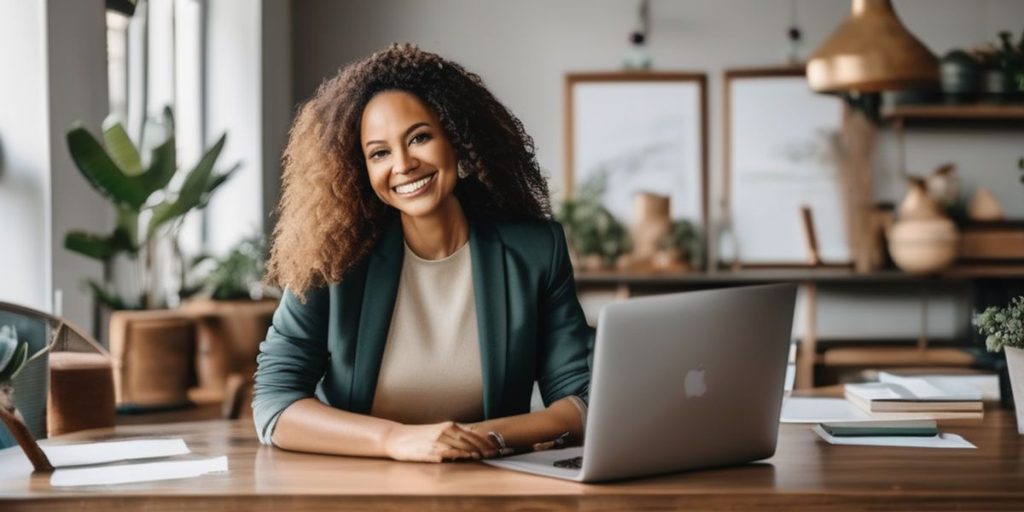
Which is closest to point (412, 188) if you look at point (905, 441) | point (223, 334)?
point (905, 441)

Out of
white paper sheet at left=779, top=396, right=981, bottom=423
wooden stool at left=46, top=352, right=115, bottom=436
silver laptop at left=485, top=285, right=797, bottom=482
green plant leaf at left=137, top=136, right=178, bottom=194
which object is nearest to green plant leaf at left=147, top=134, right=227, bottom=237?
green plant leaf at left=137, top=136, right=178, bottom=194

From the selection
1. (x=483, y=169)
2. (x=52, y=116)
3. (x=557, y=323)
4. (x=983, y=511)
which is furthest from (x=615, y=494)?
(x=52, y=116)

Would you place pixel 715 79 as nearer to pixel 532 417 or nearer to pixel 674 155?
pixel 674 155

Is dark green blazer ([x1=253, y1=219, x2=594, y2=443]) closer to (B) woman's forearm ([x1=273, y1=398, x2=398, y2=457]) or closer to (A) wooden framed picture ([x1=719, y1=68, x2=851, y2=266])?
(B) woman's forearm ([x1=273, y1=398, x2=398, y2=457])

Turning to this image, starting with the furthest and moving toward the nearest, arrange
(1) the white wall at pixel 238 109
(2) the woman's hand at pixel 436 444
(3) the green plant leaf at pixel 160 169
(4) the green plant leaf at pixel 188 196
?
1. (1) the white wall at pixel 238 109
2. (4) the green plant leaf at pixel 188 196
3. (3) the green plant leaf at pixel 160 169
4. (2) the woman's hand at pixel 436 444

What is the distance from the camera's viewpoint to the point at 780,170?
5727 millimetres

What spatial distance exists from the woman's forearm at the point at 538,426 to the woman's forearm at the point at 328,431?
146mm

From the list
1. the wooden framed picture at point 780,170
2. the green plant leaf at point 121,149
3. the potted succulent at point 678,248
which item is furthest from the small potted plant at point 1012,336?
the wooden framed picture at point 780,170

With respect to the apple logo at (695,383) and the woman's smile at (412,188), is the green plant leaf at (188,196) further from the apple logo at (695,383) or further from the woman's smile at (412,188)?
the apple logo at (695,383)

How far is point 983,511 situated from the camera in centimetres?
152

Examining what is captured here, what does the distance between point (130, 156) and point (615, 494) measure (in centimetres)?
232

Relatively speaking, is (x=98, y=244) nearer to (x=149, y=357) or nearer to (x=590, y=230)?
(x=149, y=357)

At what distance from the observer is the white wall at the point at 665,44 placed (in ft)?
18.9

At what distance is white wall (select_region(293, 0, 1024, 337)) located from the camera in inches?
226
